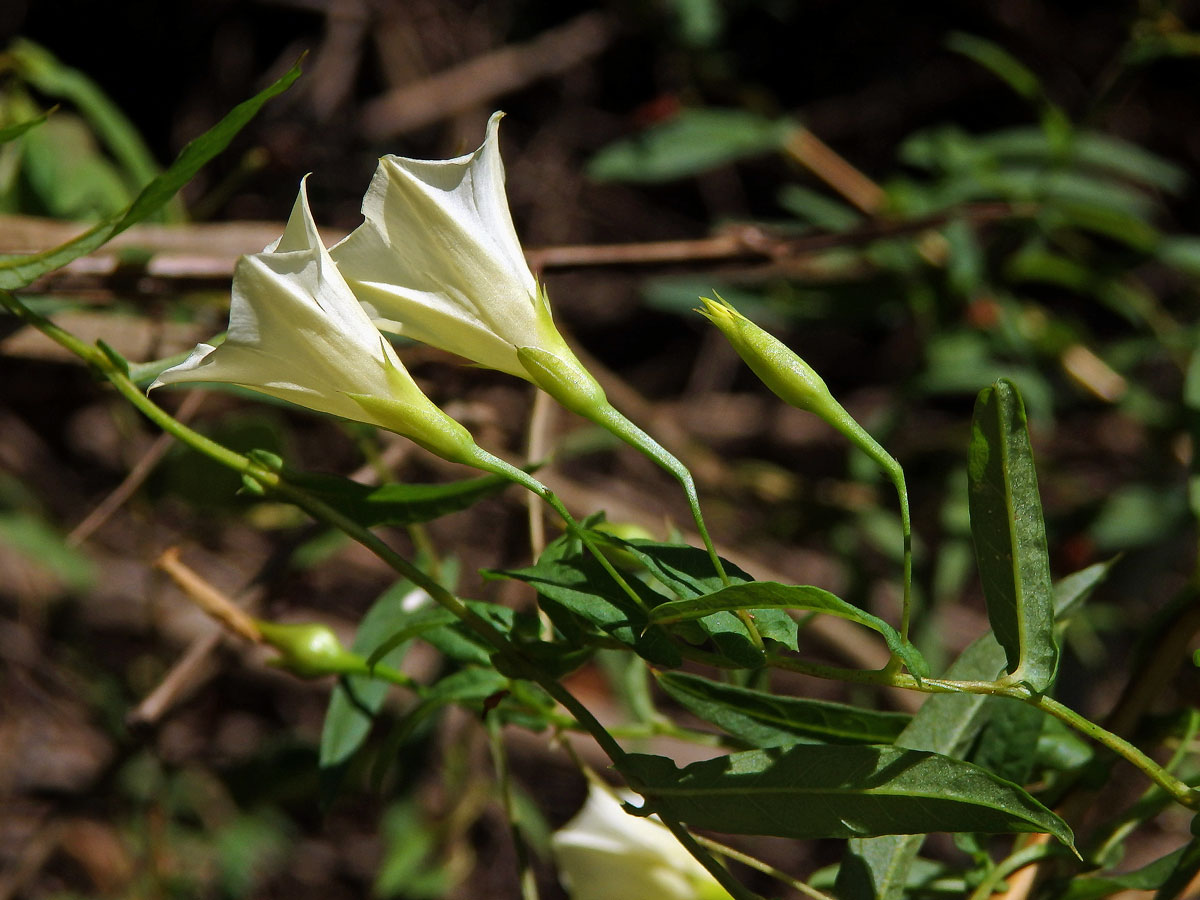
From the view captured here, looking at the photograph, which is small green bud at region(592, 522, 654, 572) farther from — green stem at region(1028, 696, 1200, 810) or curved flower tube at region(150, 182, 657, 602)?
green stem at region(1028, 696, 1200, 810)

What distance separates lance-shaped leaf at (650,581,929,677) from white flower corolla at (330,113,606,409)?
0.57ft

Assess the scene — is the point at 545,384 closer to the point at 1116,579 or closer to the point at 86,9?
the point at 1116,579

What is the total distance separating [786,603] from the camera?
19.2 inches

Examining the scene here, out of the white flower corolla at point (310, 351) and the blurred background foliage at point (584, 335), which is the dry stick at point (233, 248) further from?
the white flower corolla at point (310, 351)

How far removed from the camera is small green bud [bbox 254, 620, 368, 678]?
30.4 inches

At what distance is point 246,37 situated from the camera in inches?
101

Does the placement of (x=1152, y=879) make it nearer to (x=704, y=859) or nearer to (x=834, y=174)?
(x=704, y=859)

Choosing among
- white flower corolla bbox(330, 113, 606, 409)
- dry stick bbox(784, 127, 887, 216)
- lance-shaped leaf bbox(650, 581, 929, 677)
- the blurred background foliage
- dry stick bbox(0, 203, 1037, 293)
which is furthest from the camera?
dry stick bbox(784, 127, 887, 216)

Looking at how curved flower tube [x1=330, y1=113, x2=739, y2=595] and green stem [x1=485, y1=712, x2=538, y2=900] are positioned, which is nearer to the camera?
curved flower tube [x1=330, y1=113, x2=739, y2=595]

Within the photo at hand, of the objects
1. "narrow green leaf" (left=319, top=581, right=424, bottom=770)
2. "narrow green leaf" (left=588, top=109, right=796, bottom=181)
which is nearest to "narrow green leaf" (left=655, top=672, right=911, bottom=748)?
"narrow green leaf" (left=319, top=581, right=424, bottom=770)

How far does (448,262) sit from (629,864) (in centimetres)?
50

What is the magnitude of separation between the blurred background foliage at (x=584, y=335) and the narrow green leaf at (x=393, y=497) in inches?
14.8

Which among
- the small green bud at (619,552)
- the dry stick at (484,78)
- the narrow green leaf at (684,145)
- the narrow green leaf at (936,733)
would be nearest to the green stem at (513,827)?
the small green bud at (619,552)

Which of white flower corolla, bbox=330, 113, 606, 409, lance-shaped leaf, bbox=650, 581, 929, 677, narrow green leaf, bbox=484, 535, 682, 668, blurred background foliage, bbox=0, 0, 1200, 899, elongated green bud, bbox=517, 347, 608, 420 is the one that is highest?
white flower corolla, bbox=330, 113, 606, 409
